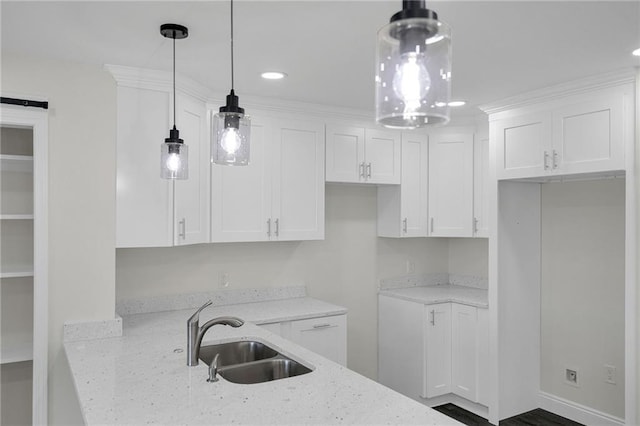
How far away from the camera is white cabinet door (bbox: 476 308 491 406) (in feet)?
12.8

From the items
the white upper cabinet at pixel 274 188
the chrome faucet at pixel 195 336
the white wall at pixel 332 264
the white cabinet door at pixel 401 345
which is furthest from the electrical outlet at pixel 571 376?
the chrome faucet at pixel 195 336

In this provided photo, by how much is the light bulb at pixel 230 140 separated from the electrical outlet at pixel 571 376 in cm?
345

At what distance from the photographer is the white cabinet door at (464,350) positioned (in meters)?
4.02

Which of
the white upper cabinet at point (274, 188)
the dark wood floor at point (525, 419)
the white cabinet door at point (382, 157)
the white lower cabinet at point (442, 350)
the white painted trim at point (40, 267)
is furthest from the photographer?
the white cabinet door at point (382, 157)

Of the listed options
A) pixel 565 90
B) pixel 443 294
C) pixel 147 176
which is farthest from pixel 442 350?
pixel 147 176

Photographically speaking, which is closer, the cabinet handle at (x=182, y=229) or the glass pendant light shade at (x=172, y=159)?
the glass pendant light shade at (x=172, y=159)

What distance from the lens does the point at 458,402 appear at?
4.26 meters

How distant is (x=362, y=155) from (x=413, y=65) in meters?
3.15

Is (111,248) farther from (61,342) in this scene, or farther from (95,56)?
(95,56)

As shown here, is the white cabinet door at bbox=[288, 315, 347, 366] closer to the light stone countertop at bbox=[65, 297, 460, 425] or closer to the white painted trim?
the light stone countertop at bbox=[65, 297, 460, 425]

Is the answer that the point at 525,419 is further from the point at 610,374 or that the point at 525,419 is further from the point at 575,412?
the point at 610,374

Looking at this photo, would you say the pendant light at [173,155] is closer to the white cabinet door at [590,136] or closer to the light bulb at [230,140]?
the light bulb at [230,140]

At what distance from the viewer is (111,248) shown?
2.87 m

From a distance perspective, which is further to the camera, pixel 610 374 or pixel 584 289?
pixel 584 289
